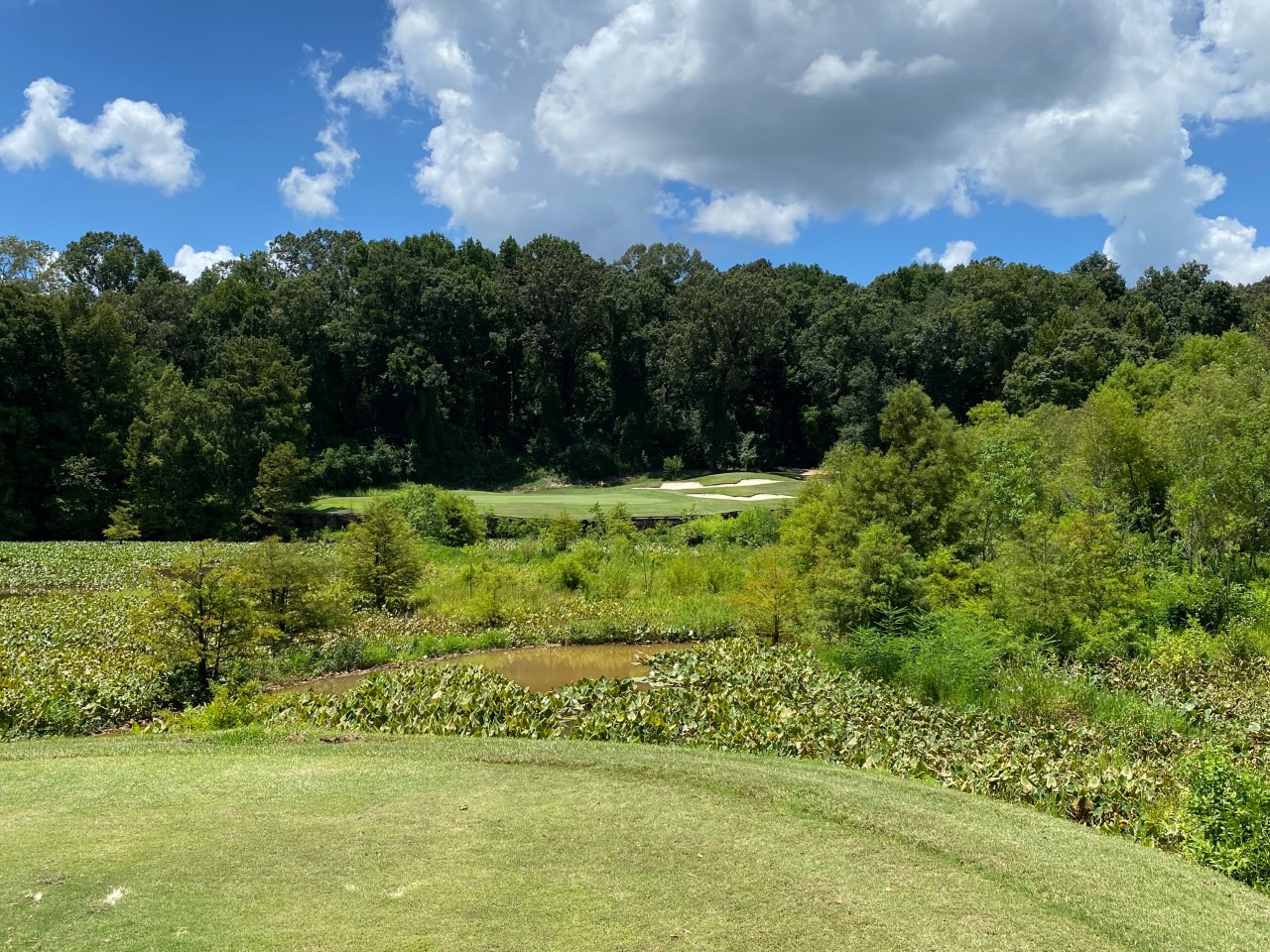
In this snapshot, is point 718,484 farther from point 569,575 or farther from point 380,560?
Result: point 380,560

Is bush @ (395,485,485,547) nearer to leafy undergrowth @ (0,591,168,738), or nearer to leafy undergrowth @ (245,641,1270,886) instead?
leafy undergrowth @ (0,591,168,738)

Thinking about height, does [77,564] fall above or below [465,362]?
below

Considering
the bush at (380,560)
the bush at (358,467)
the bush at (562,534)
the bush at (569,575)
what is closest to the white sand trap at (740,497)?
the bush at (562,534)

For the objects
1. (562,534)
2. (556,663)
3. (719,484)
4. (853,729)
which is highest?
(719,484)

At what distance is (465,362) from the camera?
60.1 metres

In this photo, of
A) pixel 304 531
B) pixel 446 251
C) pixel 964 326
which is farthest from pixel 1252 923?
pixel 446 251

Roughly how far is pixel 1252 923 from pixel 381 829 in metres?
7.10

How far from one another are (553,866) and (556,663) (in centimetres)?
1364

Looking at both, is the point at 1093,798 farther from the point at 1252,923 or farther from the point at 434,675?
the point at 434,675

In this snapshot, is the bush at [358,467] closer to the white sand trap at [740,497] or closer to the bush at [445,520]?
the bush at [445,520]

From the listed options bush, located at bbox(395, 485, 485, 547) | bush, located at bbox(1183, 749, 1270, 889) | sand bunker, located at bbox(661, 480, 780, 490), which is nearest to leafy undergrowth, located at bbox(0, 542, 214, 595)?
bush, located at bbox(395, 485, 485, 547)

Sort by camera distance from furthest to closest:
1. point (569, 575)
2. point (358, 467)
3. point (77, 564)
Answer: point (358, 467), point (77, 564), point (569, 575)

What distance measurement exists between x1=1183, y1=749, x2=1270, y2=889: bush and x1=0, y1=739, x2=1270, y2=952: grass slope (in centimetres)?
40

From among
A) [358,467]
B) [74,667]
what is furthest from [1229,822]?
[358,467]
